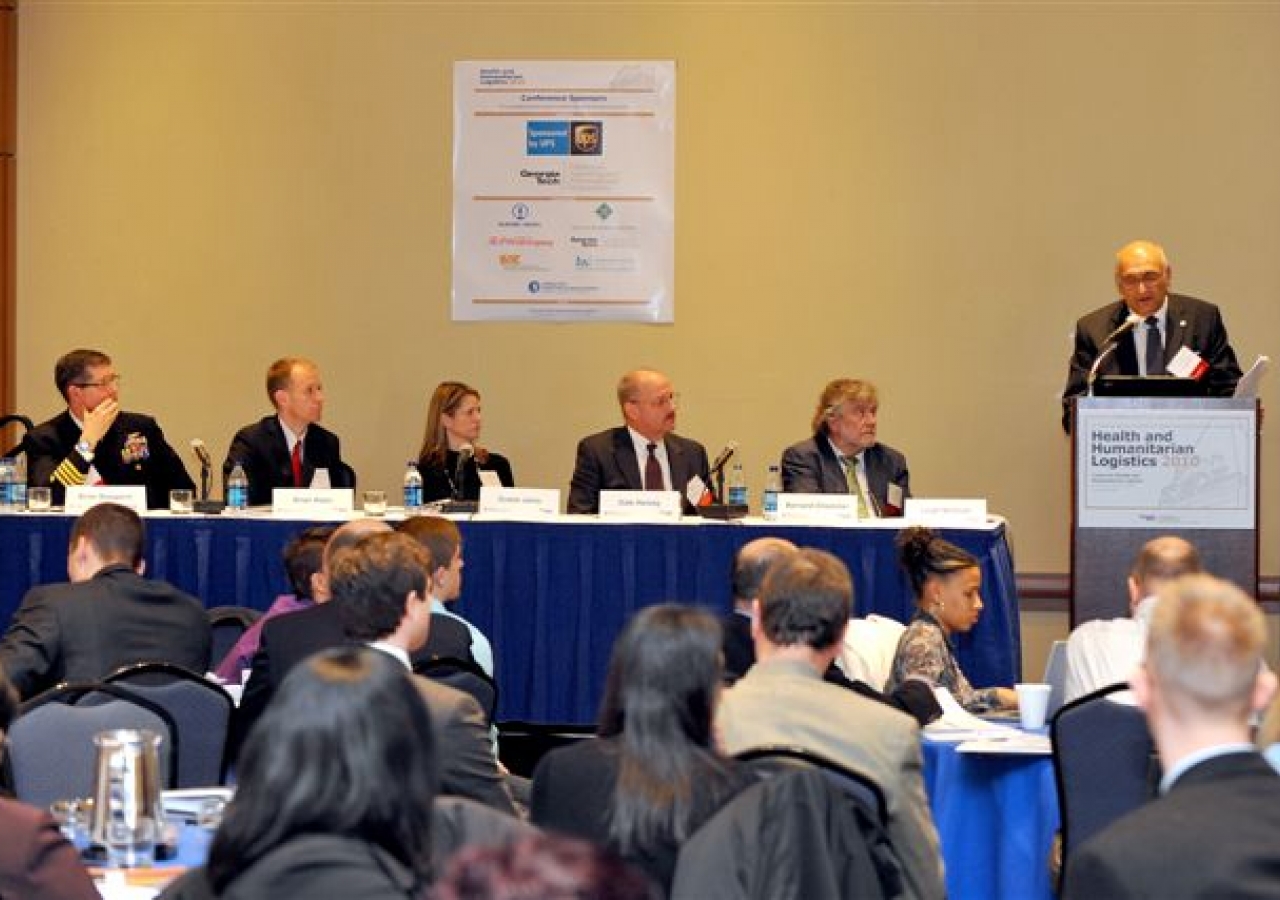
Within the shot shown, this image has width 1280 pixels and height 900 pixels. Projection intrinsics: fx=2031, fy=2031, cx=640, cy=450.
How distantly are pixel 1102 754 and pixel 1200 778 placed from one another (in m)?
1.95

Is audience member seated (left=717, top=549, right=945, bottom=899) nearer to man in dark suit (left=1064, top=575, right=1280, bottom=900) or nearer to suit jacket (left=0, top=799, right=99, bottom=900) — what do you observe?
man in dark suit (left=1064, top=575, right=1280, bottom=900)

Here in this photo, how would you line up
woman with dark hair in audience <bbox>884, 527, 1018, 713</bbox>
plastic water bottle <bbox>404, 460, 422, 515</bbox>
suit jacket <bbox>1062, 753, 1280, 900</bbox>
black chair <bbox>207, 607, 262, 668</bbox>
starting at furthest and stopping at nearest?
plastic water bottle <bbox>404, 460, 422, 515</bbox> → black chair <bbox>207, 607, 262, 668</bbox> → woman with dark hair in audience <bbox>884, 527, 1018, 713</bbox> → suit jacket <bbox>1062, 753, 1280, 900</bbox>

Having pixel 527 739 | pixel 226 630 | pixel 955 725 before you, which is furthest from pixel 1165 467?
pixel 226 630

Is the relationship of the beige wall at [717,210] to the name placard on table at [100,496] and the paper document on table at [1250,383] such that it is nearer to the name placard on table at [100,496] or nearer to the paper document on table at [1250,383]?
the name placard on table at [100,496]

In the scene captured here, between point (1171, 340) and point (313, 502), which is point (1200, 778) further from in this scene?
point (1171, 340)

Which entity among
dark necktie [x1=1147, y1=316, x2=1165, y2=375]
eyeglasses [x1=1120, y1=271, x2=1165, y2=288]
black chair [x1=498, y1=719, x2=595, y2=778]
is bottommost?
black chair [x1=498, y1=719, x2=595, y2=778]

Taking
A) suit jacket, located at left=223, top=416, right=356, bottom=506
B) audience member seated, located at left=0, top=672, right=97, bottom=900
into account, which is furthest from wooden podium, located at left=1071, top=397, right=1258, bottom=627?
audience member seated, located at left=0, top=672, right=97, bottom=900

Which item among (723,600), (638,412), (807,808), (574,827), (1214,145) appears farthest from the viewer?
(1214,145)

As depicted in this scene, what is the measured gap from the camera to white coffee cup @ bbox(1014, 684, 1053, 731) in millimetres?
4727

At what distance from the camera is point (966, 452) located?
→ 360 inches

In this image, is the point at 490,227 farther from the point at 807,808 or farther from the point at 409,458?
the point at 807,808

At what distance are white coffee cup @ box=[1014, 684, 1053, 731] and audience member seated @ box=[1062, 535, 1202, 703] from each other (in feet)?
0.22

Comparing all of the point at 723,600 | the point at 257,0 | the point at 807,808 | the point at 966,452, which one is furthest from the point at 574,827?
the point at 257,0

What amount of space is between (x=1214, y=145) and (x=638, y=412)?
3.02 m
